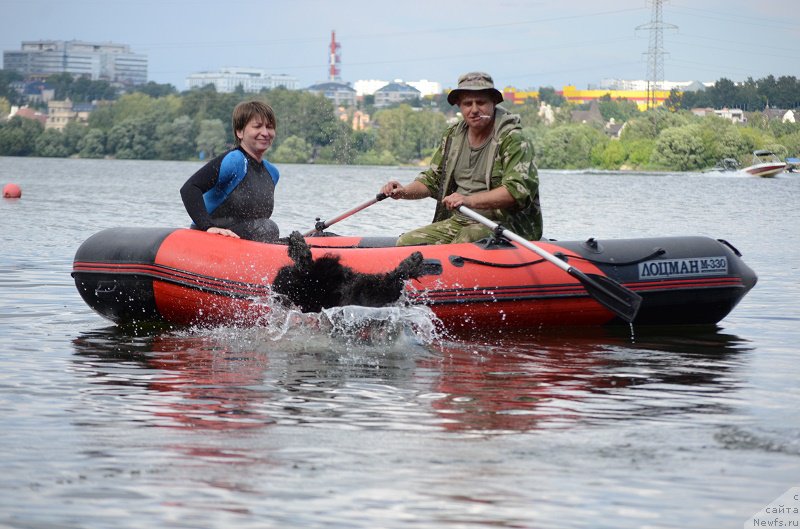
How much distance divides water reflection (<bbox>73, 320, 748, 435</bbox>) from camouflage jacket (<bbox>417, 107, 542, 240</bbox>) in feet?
2.59

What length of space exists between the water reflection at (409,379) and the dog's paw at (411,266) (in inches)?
18.0

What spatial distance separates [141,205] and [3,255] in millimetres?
15425

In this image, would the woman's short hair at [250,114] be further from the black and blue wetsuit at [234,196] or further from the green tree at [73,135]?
the green tree at [73,135]

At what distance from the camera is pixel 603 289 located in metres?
7.76

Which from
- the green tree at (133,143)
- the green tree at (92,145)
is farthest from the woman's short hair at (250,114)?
the green tree at (92,145)

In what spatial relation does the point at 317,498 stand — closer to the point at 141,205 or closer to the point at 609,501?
the point at 609,501

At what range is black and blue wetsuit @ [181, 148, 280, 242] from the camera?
7969 mm

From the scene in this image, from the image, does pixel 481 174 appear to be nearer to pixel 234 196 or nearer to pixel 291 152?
pixel 234 196

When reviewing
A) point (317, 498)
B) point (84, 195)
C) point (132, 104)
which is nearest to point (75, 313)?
point (317, 498)

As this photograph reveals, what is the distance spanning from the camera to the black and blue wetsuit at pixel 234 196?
26.1ft

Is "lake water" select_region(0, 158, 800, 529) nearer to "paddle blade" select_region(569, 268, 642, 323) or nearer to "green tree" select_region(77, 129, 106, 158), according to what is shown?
"paddle blade" select_region(569, 268, 642, 323)

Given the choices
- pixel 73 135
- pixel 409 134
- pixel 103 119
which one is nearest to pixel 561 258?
pixel 409 134

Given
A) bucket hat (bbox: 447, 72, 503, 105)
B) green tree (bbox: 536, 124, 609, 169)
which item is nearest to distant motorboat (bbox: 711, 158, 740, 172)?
green tree (bbox: 536, 124, 609, 169)

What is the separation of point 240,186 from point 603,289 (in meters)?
2.32
